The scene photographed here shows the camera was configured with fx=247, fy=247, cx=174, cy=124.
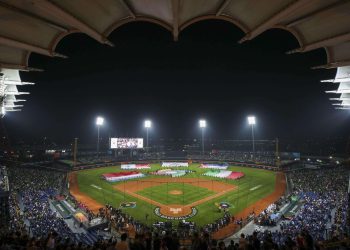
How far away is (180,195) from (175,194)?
0.98 meters

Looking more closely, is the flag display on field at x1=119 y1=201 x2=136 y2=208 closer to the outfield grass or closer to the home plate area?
the outfield grass

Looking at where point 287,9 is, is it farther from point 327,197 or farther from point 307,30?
point 327,197

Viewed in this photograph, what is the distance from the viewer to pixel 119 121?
10069 cm

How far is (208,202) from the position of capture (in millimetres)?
36156

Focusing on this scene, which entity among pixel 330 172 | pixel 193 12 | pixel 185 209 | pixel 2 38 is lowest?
pixel 185 209

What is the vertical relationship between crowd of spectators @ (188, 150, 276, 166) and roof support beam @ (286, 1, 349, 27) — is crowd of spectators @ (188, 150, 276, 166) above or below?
below

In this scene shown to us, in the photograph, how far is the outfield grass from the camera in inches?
1257

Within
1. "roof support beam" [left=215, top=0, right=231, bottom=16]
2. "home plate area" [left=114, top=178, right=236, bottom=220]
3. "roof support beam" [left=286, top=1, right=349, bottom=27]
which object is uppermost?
"roof support beam" [left=215, top=0, right=231, bottom=16]

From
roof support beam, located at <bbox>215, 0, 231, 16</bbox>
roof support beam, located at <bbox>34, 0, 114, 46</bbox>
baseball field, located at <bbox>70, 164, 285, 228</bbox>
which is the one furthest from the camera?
baseball field, located at <bbox>70, 164, 285, 228</bbox>

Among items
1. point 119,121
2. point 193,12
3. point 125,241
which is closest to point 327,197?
point 125,241

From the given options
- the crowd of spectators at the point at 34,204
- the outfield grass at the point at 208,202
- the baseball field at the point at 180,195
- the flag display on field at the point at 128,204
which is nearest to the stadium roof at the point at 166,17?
the crowd of spectators at the point at 34,204

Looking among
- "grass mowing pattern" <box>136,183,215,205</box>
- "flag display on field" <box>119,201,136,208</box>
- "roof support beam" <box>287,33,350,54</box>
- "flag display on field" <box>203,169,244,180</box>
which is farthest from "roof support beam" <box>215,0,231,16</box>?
"flag display on field" <box>203,169,244,180</box>

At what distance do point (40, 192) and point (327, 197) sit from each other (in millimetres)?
42321

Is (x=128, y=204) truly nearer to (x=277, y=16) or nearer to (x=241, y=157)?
(x=277, y=16)
